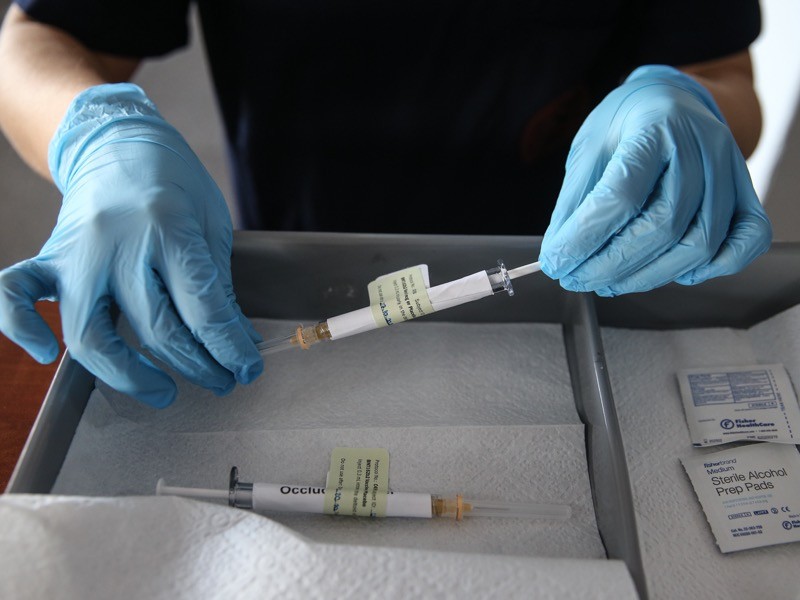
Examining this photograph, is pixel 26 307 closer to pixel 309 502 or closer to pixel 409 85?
pixel 309 502

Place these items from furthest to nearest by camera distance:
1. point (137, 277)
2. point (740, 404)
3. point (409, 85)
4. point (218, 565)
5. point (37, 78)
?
point (409, 85) < point (37, 78) < point (740, 404) < point (137, 277) < point (218, 565)

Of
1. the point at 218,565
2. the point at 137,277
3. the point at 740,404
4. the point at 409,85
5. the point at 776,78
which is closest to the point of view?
the point at 218,565

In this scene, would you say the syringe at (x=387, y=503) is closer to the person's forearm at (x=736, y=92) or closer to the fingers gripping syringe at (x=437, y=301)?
the fingers gripping syringe at (x=437, y=301)

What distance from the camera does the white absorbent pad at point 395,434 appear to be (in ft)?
2.32

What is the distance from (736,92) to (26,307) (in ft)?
3.45

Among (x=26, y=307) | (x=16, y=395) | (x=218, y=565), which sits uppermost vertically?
(x=26, y=307)

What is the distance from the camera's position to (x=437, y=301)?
756 millimetres

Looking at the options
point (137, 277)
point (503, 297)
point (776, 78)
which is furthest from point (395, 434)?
point (776, 78)

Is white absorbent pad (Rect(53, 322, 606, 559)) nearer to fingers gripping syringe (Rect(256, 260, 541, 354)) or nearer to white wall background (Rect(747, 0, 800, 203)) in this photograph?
fingers gripping syringe (Rect(256, 260, 541, 354))

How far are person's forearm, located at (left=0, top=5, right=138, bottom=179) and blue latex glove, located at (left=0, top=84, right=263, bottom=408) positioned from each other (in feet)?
0.62

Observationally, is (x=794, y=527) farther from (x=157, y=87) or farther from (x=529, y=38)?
(x=157, y=87)

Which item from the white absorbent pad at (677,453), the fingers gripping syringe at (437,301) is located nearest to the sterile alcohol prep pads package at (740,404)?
the white absorbent pad at (677,453)

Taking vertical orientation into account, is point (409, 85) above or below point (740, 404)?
above

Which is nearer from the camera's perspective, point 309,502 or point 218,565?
point 218,565
